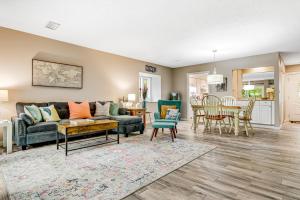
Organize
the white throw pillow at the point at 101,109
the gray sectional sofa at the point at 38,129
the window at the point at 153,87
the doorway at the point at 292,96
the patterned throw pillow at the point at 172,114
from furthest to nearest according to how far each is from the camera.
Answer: the window at the point at 153,87 → the doorway at the point at 292,96 → the white throw pillow at the point at 101,109 → the patterned throw pillow at the point at 172,114 → the gray sectional sofa at the point at 38,129

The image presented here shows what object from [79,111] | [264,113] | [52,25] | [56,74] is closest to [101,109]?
[79,111]

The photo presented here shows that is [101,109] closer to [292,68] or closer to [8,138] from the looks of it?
[8,138]

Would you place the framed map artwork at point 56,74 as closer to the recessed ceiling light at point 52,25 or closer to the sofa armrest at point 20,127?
the recessed ceiling light at point 52,25

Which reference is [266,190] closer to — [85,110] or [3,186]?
[3,186]

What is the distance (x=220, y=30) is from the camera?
145 inches

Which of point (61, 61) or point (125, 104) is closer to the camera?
point (61, 61)

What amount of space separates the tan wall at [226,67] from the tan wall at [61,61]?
85.4 inches

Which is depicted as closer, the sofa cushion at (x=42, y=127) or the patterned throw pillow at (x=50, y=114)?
the sofa cushion at (x=42, y=127)

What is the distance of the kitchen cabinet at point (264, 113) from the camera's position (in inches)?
211

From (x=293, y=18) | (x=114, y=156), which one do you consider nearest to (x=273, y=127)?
(x=293, y=18)

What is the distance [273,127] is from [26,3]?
6868 mm

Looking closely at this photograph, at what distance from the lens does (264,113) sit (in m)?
5.48

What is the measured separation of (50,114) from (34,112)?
0.29 metres

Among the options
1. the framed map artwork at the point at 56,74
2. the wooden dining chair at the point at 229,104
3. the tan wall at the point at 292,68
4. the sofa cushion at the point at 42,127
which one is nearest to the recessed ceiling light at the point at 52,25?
the framed map artwork at the point at 56,74
